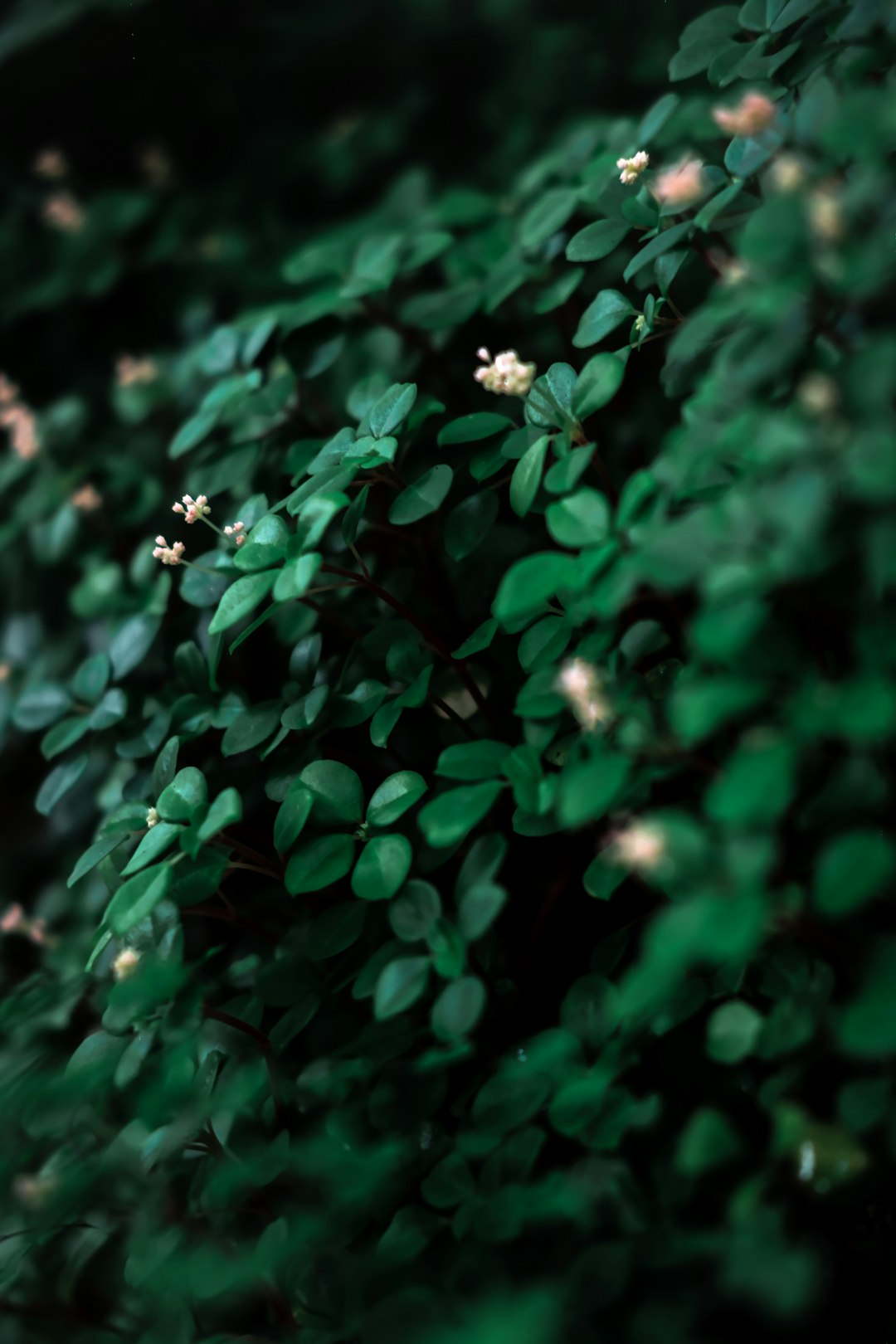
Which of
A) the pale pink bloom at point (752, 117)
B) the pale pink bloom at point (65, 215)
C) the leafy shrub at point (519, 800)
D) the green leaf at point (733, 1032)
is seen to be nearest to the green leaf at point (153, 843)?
the leafy shrub at point (519, 800)

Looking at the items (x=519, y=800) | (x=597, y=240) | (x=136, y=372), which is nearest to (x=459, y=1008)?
(x=519, y=800)

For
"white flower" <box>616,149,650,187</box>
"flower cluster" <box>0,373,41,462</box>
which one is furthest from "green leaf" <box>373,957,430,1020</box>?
"flower cluster" <box>0,373,41,462</box>

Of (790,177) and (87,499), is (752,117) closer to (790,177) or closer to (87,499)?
(790,177)

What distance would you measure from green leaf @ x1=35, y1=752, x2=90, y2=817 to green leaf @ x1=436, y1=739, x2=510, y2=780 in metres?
0.46

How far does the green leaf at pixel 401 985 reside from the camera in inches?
27.4

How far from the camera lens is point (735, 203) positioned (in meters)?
0.90

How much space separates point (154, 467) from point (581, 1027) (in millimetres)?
1011

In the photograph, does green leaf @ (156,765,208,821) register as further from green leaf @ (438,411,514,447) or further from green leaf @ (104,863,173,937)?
green leaf @ (438,411,514,447)

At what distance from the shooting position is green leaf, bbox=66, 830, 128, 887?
0.87 metres

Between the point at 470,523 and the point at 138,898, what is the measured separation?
435 mm

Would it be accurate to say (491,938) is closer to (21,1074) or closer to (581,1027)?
(581,1027)

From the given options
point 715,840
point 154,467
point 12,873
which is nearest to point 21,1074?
point 12,873

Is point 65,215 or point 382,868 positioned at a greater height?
point 65,215

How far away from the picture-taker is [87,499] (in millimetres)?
1318
